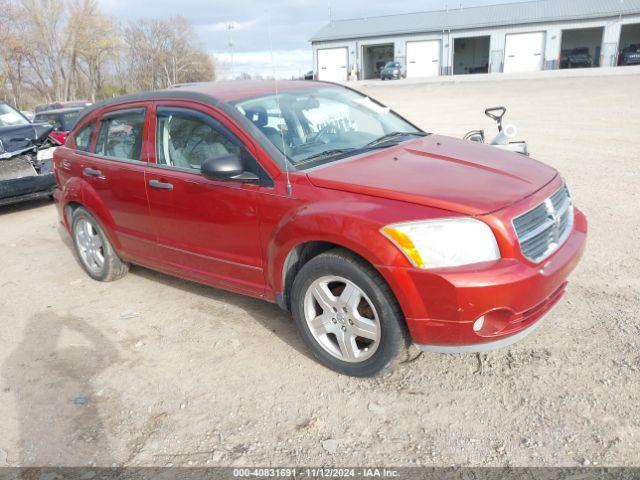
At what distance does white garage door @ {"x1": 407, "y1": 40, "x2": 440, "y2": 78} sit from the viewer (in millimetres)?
51812

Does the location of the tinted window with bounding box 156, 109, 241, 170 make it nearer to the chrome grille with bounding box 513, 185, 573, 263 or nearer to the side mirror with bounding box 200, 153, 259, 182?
the side mirror with bounding box 200, 153, 259, 182

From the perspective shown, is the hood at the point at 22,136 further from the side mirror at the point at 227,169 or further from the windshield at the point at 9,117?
the side mirror at the point at 227,169

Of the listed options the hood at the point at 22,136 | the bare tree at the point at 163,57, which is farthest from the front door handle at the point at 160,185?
the bare tree at the point at 163,57

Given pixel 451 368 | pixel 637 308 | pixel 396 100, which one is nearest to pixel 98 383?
pixel 451 368

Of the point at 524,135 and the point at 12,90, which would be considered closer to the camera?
the point at 524,135

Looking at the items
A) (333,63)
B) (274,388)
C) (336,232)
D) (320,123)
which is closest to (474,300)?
(336,232)

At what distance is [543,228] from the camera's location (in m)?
3.05

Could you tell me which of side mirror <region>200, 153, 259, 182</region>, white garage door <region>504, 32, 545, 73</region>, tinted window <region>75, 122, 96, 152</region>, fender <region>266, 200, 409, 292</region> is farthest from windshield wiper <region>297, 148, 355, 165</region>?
white garage door <region>504, 32, 545, 73</region>

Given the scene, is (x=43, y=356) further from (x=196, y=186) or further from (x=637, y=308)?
(x=637, y=308)

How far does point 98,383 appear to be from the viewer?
11.6 ft

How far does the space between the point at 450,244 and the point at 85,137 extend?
12.9 ft

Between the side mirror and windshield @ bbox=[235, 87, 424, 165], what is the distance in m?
0.30

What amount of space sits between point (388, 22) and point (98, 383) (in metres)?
58.2

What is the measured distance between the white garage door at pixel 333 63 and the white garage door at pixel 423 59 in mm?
6808
